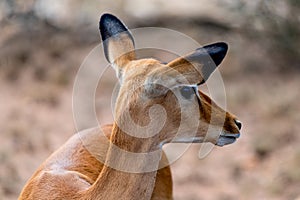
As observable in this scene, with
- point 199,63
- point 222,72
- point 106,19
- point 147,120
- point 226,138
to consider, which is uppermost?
point 106,19

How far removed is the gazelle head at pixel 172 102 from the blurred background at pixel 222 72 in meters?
3.38

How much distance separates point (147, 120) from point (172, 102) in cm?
16

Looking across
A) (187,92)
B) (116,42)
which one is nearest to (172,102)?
(187,92)

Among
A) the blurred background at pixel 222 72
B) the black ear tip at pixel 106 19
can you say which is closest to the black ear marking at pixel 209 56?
the black ear tip at pixel 106 19

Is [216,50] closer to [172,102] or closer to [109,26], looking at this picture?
[172,102]

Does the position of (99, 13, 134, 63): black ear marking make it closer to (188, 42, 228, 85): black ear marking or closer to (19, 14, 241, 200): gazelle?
(19, 14, 241, 200): gazelle

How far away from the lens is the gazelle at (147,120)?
3756 millimetres

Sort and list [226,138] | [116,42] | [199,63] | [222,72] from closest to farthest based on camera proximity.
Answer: [199,63] → [226,138] → [116,42] → [222,72]

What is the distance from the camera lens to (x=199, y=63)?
3723 mm

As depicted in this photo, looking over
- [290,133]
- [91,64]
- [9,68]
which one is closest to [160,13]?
[91,64]

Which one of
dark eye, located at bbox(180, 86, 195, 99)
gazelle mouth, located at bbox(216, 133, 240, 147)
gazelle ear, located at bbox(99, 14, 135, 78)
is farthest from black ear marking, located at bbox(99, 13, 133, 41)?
gazelle mouth, located at bbox(216, 133, 240, 147)

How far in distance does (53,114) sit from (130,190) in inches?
231

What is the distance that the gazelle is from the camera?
376cm

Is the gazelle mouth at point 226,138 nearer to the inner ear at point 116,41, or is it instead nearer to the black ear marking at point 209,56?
the black ear marking at point 209,56
